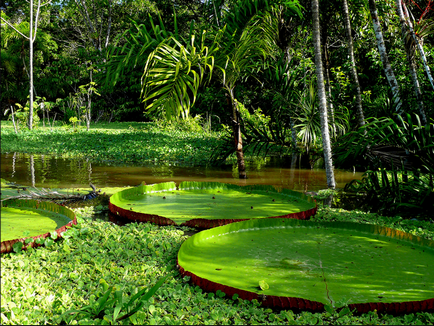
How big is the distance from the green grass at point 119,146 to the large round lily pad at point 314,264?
19.5ft

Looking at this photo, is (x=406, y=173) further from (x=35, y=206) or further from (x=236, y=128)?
(x=35, y=206)

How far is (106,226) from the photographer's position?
3.67m

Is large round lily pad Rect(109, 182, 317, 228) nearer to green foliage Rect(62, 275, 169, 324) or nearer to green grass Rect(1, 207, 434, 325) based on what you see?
green grass Rect(1, 207, 434, 325)

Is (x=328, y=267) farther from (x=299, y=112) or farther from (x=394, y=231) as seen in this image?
(x=299, y=112)

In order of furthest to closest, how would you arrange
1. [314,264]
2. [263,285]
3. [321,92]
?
[321,92]
[314,264]
[263,285]

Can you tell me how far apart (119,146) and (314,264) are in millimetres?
8641

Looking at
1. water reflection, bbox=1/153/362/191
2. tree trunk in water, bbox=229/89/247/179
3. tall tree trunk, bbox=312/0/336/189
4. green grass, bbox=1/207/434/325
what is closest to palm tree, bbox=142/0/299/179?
tree trunk in water, bbox=229/89/247/179

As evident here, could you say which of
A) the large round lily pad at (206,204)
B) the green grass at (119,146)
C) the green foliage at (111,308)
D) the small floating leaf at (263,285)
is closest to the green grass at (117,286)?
the green foliage at (111,308)

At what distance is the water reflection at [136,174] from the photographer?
6344 millimetres

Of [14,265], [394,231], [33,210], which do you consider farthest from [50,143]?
[394,231]

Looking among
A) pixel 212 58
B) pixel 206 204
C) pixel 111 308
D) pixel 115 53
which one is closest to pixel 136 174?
pixel 212 58

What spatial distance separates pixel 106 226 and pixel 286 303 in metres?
2.12

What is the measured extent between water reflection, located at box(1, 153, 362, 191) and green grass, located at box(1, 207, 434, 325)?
10.00 ft

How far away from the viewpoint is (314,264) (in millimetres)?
2557
